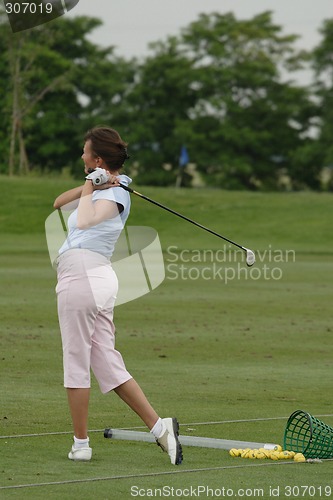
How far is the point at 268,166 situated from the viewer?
10162cm

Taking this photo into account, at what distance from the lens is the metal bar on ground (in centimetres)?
862

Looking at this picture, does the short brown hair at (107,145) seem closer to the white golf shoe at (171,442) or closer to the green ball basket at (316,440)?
the white golf shoe at (171,442)

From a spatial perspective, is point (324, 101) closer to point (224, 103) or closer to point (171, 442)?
point (224, 103)

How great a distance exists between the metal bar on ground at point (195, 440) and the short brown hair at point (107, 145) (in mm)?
1827

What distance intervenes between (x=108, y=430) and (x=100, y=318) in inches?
39.2

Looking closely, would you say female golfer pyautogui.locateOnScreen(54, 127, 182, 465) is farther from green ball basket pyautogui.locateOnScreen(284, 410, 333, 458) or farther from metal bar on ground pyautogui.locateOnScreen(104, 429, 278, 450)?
green ball basket pyautogui.locateOnScreen(284, 410, 333, 458)

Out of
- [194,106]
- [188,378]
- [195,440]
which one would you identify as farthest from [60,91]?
[195,440]

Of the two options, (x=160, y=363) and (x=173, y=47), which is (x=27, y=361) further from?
(x=173, y=47)

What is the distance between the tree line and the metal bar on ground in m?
87.2

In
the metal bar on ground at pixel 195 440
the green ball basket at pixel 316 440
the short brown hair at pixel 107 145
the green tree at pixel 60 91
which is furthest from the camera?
the green tree at pixel 60 91

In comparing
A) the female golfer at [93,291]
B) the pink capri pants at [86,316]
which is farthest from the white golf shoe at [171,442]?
the pink capri pants at [86,316]

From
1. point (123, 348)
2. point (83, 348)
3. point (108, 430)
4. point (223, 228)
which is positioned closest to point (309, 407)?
point (108, 430)

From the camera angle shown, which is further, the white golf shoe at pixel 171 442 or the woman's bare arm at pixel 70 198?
the woman's bare arm at pixel 70 198

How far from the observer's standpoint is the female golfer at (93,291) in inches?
326
